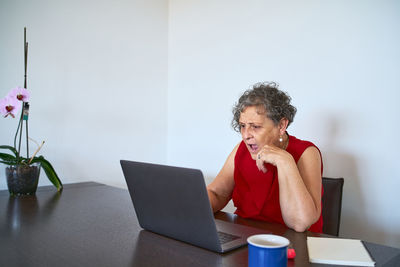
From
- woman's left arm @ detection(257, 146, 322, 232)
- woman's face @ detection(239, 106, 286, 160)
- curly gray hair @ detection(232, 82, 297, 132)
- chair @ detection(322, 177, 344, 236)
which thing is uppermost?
curly gray hair @ detection(232, 82, 297, 132)

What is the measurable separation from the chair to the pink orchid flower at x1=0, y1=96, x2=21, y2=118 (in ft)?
4.78

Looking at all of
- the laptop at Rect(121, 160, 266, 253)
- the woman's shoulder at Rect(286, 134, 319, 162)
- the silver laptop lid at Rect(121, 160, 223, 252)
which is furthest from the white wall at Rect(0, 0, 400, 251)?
the silver laptop lid at Rect(121, 160, 223, 252)

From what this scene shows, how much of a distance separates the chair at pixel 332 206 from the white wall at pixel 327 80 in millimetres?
319

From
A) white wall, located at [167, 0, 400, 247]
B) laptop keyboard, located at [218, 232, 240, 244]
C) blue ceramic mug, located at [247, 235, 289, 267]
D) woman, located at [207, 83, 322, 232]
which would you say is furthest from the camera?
white wall, located at [167, 0, 400, 247]

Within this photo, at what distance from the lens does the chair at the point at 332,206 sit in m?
1.42

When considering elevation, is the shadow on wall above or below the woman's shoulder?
below

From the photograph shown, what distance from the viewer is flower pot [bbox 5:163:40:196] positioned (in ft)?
4.93

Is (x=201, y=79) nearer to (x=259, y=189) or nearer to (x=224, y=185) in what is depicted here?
(x=224, y=185)

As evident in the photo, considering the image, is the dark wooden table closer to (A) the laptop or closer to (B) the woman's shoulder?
(A) the laptop

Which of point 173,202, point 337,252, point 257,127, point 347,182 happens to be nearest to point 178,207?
point 173,202

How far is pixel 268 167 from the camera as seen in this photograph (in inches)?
55.9

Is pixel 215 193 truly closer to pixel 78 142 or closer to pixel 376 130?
pixel 376 130

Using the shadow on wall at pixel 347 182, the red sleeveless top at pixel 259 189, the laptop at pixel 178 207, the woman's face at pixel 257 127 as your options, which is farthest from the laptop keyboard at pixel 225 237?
the shadow on wall at pixel 347 182

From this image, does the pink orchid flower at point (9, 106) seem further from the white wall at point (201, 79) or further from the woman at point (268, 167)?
Answer: the woman at point (268, 167)
